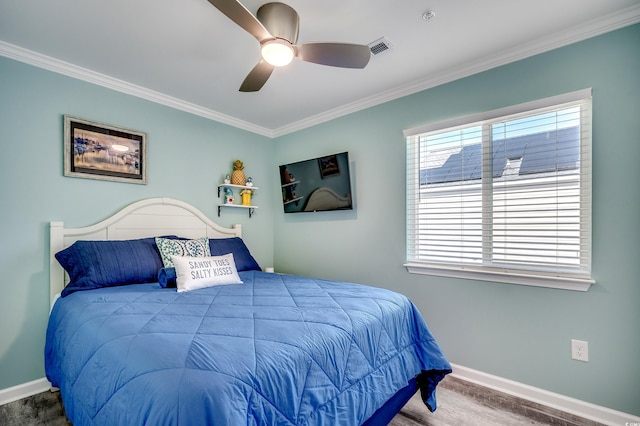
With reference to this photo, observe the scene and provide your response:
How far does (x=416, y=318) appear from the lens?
1.93 meters

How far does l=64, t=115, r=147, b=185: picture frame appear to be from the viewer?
2457 mm

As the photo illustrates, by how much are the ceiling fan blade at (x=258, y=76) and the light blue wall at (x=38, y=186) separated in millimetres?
1326

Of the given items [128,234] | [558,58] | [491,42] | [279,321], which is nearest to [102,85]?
[128,234]

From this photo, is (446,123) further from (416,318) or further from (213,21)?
(213,21)

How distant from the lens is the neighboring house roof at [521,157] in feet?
6.79

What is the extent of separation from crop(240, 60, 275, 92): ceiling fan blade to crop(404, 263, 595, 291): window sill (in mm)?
1957

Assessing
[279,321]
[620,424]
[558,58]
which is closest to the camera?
[279,321]

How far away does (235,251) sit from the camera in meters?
3.00

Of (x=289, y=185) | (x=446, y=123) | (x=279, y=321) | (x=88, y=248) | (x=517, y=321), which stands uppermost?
(x=446, y=123)

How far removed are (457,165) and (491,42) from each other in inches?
35.8

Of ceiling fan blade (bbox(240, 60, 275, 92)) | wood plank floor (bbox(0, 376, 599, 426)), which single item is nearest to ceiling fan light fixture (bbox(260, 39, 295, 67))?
ceiling fan blade (bbox(240, 60, 275, 92))

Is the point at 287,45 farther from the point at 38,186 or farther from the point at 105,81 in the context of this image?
the point at 38,186

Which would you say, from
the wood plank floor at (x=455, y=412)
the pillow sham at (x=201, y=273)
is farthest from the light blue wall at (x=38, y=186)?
the pillow sham at (x=201, y=273)

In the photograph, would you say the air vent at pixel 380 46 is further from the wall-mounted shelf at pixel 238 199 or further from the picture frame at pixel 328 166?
the wall-mounted shelf at pixel 238 199
